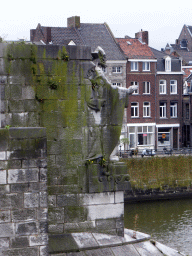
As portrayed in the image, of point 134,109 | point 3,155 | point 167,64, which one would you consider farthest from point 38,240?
point 167,64

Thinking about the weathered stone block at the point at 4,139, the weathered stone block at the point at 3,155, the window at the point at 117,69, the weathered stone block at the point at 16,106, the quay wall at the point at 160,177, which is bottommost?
the quay wall at the point at 160,177

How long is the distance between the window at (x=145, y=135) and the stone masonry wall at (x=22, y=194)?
4878cm

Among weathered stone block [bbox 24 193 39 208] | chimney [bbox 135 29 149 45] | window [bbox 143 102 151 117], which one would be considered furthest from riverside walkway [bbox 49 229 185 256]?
chimney [bbox 135 29 149 45]

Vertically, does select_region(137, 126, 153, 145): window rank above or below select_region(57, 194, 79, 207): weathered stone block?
above

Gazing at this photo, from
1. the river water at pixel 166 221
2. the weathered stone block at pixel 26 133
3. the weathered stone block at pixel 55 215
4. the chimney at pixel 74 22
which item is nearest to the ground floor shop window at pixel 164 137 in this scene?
the chimney at pixel 74 22

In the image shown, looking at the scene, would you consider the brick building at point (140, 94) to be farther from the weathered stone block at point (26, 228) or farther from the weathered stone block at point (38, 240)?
the weathered stone block at point (26, 228)

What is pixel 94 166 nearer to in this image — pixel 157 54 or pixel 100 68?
pixel 100 68

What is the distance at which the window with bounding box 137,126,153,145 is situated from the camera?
58.4 meters

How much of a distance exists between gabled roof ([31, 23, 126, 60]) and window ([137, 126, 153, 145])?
329 inches

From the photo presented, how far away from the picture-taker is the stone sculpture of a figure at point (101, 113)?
12.2m

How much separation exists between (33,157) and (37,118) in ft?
7.48

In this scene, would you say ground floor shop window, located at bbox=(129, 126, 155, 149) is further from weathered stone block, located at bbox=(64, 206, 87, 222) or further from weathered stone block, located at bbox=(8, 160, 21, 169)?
weathered stone block, located at bbox=(8, 160, 21, 169)

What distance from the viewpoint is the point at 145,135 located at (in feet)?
192

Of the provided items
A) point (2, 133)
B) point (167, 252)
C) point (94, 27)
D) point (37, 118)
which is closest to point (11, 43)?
point (37, 118)
